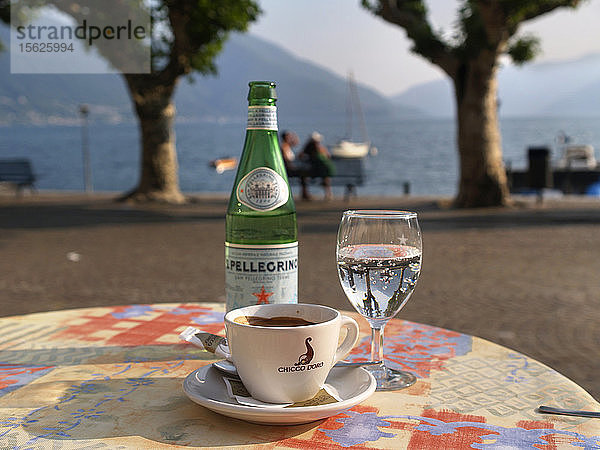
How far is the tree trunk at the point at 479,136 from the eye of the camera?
606 inches

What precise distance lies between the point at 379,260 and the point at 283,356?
363 mm

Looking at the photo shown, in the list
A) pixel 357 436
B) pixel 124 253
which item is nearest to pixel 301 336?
pixel 357 436

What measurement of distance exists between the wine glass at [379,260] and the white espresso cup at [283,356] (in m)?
0.19

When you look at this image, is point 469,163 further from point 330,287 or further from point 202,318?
point 202,318

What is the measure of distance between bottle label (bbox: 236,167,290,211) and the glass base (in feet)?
1.49

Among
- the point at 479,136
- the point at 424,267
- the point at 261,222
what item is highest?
the point at 479,136

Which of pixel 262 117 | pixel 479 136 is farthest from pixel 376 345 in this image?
pixel 479 136

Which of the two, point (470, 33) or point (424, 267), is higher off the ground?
point (470, 33)

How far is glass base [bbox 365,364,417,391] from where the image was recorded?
5.04ft

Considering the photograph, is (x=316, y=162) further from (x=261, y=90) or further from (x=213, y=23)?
(x=261, y=90)

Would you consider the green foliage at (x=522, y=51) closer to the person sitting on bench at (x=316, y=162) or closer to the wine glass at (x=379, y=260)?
the person sitting on bench at (x=316, y=162)

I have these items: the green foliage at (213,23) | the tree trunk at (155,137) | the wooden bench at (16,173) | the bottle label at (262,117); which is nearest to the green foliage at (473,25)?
the green foliage at (213,23)

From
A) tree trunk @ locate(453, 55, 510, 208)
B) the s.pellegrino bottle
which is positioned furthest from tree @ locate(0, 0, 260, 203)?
the s.pellegrino bottle

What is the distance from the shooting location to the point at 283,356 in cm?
129
